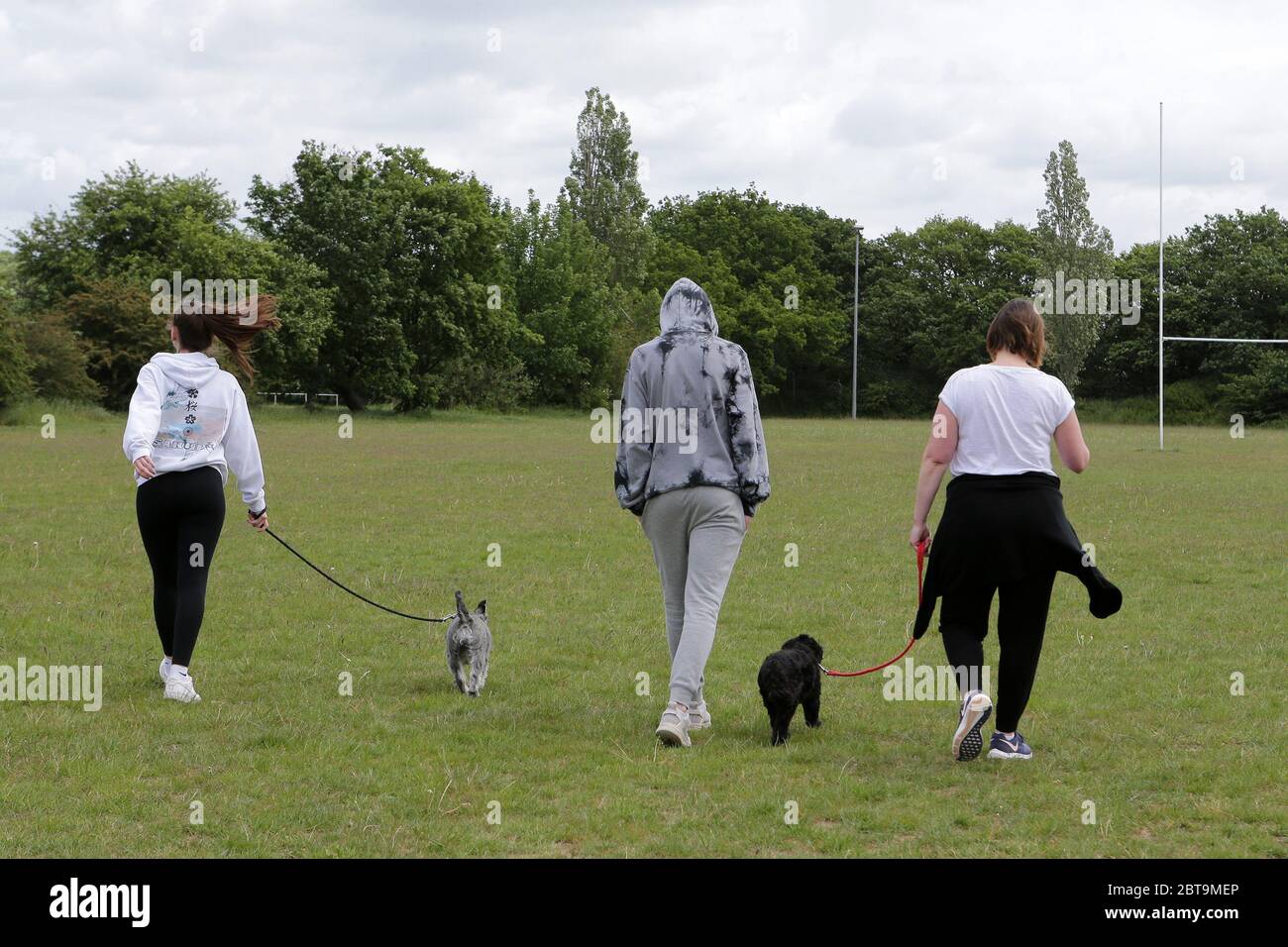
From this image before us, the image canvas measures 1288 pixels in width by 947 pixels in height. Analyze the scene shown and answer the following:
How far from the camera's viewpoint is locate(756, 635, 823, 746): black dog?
6285mm

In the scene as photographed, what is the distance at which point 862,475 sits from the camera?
24172mm

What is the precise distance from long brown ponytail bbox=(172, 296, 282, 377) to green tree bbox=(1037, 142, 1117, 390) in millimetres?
53493

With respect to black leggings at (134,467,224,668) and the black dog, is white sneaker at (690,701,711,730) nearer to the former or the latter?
the black dog

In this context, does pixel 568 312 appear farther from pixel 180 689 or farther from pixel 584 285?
pixel 180 689

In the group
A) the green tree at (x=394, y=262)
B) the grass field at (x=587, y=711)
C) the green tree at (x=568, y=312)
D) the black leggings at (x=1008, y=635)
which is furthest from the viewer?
the green tree at (x=568, y=312)

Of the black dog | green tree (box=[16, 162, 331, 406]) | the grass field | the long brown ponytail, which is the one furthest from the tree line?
the black dog

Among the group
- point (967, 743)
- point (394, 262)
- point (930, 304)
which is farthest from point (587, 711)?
point (930, 304)

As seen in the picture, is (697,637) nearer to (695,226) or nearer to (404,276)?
(404,276)

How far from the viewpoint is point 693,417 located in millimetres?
6324

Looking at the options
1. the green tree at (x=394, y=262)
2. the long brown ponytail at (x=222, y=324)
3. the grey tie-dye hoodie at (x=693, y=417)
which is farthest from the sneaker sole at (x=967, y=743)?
the green tree at (x=394, y=262)

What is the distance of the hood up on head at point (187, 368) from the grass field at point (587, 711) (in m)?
1.82

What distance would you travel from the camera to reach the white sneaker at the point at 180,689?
23.6 feet

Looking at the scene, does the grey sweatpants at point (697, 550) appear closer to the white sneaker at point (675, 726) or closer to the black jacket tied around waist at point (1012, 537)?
the white sneaker at point (675, 726)

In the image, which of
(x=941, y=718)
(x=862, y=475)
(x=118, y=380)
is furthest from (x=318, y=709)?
(x=118, y=380)
